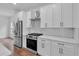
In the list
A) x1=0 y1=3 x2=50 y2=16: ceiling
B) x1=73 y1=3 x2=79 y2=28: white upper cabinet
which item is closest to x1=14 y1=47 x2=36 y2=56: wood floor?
x1=0 y1=3 x2=50 y2=16: ceiling

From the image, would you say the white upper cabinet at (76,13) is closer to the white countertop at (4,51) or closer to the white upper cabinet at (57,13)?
the white upper cabinet at (57,13)

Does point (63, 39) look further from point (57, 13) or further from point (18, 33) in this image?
point (18, 33)

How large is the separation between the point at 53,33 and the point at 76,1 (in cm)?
64

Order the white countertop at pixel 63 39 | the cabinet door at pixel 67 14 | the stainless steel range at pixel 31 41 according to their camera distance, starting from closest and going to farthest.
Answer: the white countertop at pixel 63 39
the cabinet door at pixel 67 14
the stainless steel range at pixel 31 41

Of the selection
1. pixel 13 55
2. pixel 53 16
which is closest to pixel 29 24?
pixel 53 16

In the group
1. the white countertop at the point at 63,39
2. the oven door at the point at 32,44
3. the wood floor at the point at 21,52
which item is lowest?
the wood floor at the point at 21,52

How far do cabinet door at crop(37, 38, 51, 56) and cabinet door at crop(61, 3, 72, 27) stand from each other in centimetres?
44

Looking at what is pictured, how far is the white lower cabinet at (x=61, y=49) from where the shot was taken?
6.74 feet

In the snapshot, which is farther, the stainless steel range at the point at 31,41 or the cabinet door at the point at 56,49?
the stainless steel range at the point at 31,41

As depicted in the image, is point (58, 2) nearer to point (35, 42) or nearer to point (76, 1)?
point (76, 1)

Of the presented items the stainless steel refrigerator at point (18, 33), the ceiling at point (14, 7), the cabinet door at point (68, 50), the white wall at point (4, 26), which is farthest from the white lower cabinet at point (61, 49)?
the white wall at point (4, 26)

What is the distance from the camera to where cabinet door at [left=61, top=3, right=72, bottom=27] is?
2.13 metres

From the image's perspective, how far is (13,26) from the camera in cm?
222

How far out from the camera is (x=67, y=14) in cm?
214
